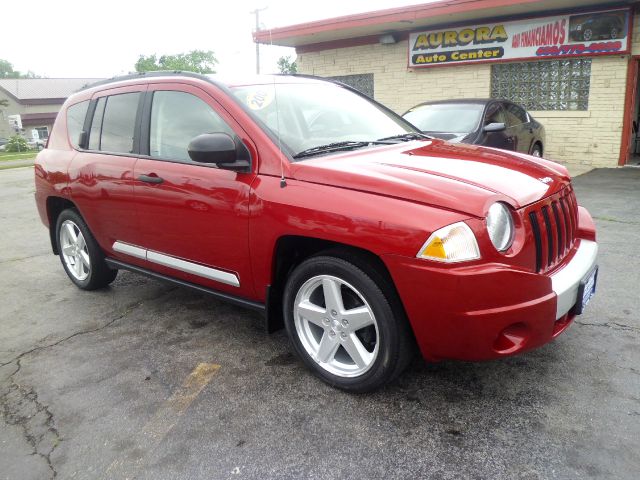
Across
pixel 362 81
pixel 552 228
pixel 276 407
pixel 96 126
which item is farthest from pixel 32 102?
pixel 552 228

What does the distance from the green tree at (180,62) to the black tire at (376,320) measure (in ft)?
214

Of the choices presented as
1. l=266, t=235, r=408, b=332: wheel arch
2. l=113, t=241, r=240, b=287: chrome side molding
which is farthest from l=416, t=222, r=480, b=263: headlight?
l=113, t=241, r=240, b=287: chrome side molding

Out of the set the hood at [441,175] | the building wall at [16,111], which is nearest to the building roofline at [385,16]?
the hood at [441,175]

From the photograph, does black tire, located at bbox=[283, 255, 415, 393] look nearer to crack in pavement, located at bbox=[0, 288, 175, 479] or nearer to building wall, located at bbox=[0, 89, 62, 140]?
crack in pavement, located at bbox=[0, 288, 175, 479]

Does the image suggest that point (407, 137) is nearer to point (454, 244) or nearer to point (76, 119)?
point (454, 244)

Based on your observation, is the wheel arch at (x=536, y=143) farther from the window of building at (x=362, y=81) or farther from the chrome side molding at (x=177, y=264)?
the chrome side molding at (x=177, y=264)

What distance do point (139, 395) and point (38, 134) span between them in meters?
63.5

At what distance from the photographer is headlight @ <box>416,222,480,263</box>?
236 cm

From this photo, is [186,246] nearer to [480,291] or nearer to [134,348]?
[134,348]

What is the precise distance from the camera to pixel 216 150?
9.47 ft

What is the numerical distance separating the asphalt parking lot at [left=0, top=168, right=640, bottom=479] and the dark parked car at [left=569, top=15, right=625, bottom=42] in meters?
8.74

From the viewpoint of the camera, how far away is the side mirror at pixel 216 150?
289 cm

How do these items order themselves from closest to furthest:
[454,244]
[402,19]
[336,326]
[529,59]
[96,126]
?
1. [454,244]
2. [336,326]
3. [96,126]
4. [529,59]
5. [402,19]

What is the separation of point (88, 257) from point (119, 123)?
1.25 m
